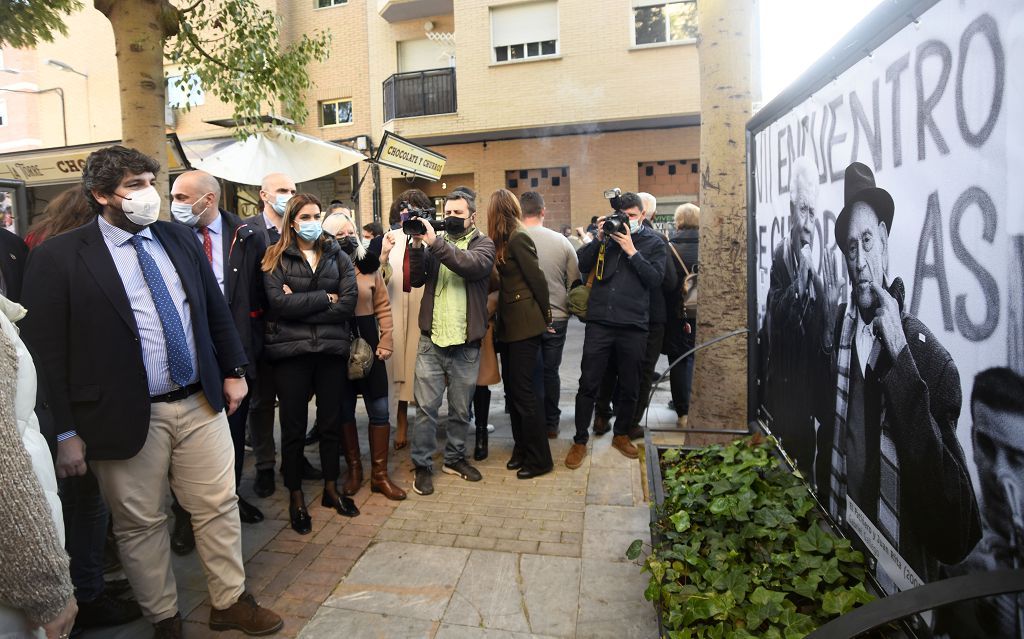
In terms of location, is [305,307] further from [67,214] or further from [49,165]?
[49,165]

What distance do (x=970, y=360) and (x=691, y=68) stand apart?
44.3ft

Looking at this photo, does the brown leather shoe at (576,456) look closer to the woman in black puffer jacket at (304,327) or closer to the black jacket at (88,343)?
the woman in black puffer jacket at (304,327)

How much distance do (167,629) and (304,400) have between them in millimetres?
1486

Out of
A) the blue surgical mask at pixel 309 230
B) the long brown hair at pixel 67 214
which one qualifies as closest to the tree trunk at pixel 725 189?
the blue surgical mask at pixel 309 230

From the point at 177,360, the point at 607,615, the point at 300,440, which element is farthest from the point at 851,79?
the point at 300,440

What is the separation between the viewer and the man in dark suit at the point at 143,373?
254 cm

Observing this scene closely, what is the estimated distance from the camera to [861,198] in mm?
1994

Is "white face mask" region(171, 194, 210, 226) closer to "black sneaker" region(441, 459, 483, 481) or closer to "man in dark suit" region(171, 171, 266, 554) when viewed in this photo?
"man in dark suit" region(171, 171, 266, 554)

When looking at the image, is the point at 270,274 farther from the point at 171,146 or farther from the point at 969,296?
the point at 171,146

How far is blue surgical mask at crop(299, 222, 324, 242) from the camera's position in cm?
396

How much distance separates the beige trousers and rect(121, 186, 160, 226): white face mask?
30.8 inches

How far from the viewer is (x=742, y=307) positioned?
4.36m

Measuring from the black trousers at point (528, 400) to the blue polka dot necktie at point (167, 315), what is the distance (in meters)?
2.39

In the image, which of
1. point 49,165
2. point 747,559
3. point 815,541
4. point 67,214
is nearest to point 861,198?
point 815,541
